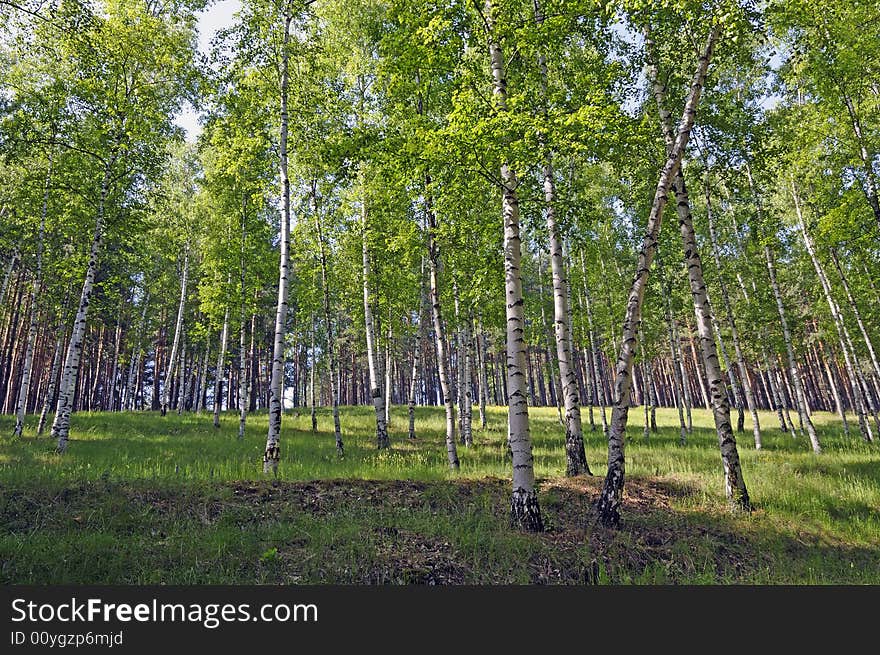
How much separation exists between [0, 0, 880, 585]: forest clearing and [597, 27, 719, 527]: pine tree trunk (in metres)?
0.05

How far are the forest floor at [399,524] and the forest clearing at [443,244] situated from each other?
68 millimetres

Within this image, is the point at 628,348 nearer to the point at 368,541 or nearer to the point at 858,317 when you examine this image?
the point at 368,541

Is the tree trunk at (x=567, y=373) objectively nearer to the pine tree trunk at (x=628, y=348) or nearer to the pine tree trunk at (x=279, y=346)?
the pine tree trunk at (x=628, y=348)

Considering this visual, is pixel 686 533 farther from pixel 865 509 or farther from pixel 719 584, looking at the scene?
pixel 865 509

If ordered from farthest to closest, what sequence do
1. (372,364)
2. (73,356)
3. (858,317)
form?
(858,317)
(372,364)
(73,356)

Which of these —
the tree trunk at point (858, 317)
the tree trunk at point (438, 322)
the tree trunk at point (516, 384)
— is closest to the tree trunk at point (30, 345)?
the tree trunk at point (438, 322)

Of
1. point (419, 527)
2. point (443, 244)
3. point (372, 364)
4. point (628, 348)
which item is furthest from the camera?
point (372, 364)

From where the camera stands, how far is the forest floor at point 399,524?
18.9ft

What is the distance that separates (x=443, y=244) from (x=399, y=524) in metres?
10.8

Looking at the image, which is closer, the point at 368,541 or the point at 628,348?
the point at 368,541

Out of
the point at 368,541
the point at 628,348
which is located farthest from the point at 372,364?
the point at 628,348

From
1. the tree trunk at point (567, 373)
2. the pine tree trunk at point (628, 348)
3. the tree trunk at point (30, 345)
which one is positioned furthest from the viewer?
the tree trunk at point (30, 345)

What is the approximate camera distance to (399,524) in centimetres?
738

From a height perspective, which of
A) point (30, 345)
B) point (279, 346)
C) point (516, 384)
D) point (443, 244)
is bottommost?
point (516, 384)
